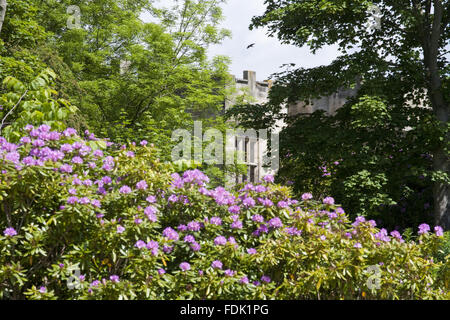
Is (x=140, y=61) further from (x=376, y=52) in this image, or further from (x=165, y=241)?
(x=165, y=241)

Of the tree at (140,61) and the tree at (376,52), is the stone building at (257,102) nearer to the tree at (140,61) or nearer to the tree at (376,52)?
the tree at (140,61)

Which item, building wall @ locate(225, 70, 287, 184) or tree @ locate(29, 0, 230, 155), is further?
building wall @ locate(225, 70, 287, 184)

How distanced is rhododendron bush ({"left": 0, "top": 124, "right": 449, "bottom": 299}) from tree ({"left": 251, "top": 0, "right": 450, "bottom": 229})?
732 cm

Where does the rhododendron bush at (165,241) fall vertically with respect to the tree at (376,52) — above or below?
below

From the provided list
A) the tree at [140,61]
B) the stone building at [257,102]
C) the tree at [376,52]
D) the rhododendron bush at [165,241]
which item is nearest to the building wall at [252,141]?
the stone building at [257,102]

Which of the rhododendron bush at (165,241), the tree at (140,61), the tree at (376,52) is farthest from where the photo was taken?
the tree at (140,61)

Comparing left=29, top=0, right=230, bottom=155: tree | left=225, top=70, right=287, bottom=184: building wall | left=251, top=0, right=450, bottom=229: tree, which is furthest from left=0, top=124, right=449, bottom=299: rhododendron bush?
left=225, top=70, right=287, bottom=184: building wall

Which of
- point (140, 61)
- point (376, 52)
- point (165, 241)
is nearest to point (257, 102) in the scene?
point (140, 61)

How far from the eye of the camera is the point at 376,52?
42.3ft

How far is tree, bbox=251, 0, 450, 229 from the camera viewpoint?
39.0 feet

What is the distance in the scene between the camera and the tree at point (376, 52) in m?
11.9

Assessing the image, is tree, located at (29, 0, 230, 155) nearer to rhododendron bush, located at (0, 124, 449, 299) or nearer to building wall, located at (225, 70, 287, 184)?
building wall, located at (225, 70, 287, 184)

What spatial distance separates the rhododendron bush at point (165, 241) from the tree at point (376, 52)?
7.32 m

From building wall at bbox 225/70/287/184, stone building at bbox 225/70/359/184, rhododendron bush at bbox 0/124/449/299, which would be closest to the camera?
rhododendron bush at bbox 0/124/449/299
